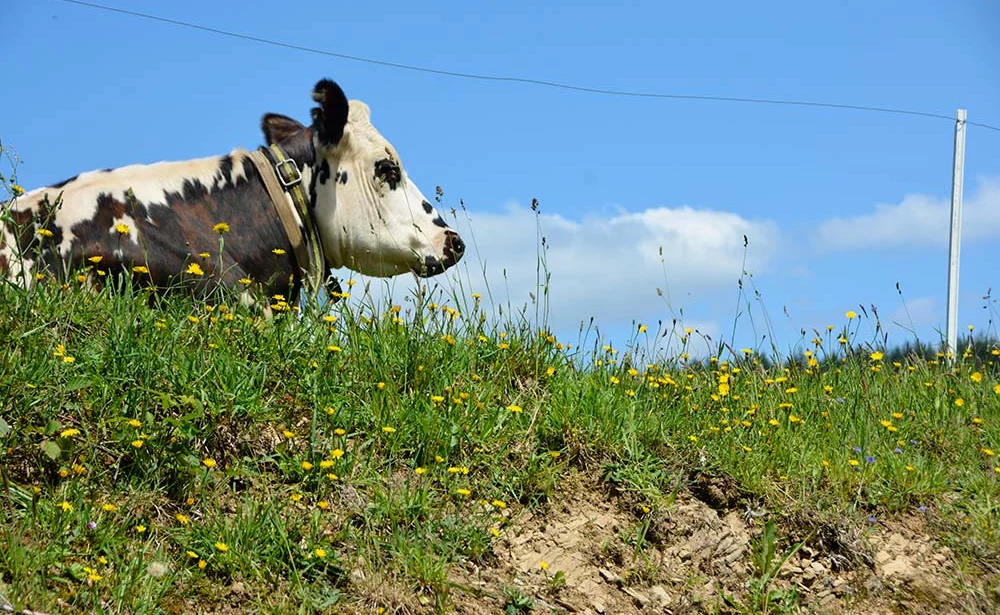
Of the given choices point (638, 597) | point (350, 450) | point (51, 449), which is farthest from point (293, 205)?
point (638, 597)

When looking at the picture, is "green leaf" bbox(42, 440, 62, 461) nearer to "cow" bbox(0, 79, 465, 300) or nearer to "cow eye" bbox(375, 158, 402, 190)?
"cow" bbox(0, 79, 465, 300)

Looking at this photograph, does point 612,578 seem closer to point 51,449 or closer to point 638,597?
point 638,597

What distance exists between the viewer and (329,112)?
25.9ft

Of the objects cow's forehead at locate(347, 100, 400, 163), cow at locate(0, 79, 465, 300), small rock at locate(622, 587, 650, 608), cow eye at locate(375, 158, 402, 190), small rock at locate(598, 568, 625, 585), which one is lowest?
small rock at locate(622, 587, 650, 608)

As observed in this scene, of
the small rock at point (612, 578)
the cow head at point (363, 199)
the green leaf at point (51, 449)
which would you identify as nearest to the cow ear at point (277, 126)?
the cow head at point (363, 199)

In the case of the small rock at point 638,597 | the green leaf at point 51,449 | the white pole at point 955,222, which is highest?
the white pole at point 955,222

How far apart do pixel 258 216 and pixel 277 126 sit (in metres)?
1.06

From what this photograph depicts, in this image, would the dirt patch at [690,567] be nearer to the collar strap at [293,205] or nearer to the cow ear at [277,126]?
the collar strap at [293,205]

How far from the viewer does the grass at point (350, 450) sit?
13.9 feet

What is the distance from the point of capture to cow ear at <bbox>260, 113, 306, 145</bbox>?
824cm

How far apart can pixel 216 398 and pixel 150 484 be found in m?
0.48

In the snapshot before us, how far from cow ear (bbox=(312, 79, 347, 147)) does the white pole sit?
283 inches

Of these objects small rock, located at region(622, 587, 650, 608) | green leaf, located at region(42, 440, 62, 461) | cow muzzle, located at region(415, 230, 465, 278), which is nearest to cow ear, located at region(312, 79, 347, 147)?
cow muzzle, located at region(415, 230, 465, 278)

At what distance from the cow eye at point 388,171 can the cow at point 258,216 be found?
1 centimetres
